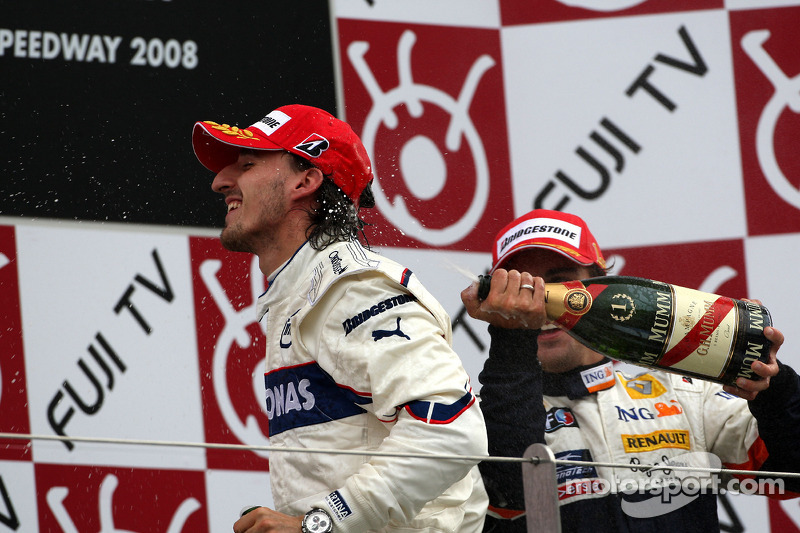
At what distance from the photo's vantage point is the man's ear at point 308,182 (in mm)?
1613

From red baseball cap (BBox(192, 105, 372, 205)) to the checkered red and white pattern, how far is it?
61cm

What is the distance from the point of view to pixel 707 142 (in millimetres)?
2467

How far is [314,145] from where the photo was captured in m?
1.64

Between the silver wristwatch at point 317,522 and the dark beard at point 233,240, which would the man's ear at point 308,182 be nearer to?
the dark beard at point 233,240

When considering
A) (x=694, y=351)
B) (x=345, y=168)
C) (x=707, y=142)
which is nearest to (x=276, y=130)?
(x=345, y=168)

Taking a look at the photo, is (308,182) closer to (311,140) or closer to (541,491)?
(311,140)

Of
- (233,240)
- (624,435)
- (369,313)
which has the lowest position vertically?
(624,435)

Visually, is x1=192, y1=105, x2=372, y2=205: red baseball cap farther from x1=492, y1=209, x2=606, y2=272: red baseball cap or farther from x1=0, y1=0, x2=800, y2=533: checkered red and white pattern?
x1=0, y1=0, x2=800, y2=533: checkered red and white pattern

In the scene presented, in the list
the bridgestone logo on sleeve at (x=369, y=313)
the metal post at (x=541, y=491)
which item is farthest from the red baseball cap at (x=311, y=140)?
the metal post at (x=541, y=491)

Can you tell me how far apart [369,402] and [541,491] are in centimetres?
29

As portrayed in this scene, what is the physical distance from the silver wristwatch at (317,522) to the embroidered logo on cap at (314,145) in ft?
2.11

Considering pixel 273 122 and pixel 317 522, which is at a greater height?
pixel 273 122

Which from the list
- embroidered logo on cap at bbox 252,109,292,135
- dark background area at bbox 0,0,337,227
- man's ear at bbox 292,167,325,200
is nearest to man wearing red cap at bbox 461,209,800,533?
man's ear at bbox 292,167,325,200

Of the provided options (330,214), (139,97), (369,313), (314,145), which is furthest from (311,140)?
(139,97)
